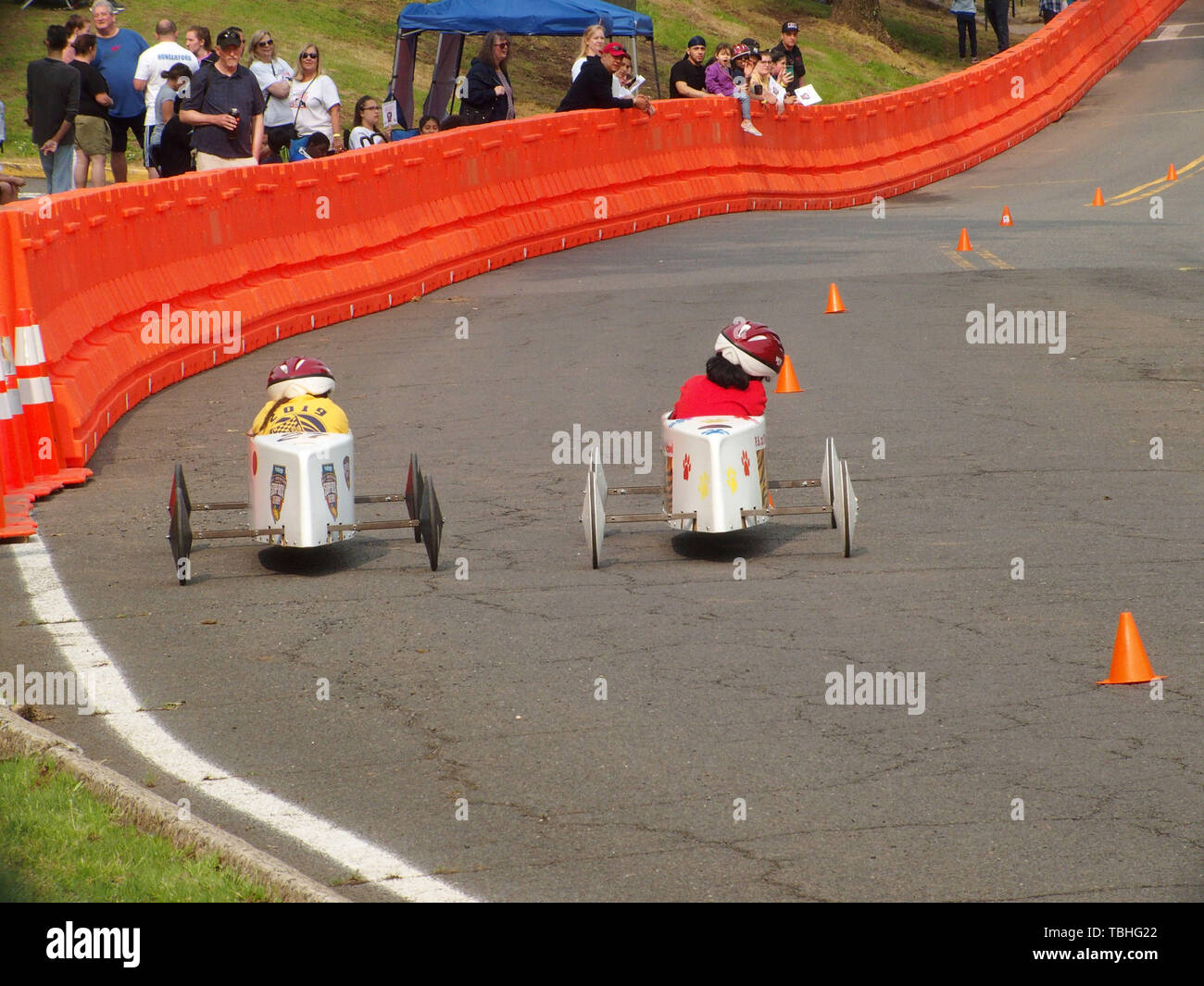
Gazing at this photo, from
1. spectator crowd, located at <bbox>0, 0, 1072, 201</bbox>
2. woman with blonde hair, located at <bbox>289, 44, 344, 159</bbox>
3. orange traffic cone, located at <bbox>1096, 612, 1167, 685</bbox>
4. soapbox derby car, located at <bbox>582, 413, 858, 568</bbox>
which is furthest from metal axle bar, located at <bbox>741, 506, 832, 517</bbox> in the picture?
woman with blonde hair, located at <bbox>289, 44, 344, 159</bbox>

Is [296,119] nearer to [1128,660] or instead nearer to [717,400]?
[717,400]

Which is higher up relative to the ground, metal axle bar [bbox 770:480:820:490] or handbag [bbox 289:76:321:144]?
handbag [bbox 289:76:321:144]

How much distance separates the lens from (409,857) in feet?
17.8

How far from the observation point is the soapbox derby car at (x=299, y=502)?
895cm

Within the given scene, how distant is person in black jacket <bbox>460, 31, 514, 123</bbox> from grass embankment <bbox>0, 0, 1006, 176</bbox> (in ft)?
26.7

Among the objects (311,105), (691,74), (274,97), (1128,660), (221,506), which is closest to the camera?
(1128,660)

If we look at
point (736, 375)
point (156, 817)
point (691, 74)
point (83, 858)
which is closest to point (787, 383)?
point (736, 375)

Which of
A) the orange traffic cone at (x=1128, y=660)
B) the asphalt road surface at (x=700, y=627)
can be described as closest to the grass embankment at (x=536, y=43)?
the asphalt road surface at (x=700, y=627)

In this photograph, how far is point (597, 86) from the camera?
76.4ft

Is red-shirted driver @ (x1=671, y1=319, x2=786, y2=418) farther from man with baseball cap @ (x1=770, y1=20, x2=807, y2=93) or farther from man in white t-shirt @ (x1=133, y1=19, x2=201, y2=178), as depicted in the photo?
man with baseball cap @ (x1=770, y1=20, x2=807, y2=93)

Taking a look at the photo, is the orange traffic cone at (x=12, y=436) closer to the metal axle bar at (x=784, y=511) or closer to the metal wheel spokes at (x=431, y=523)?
the metal wheel spokes at (x=431, y=523)

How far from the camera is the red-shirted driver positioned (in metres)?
9.62

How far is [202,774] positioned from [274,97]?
1595 cm

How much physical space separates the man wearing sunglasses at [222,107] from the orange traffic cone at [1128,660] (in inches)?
530
